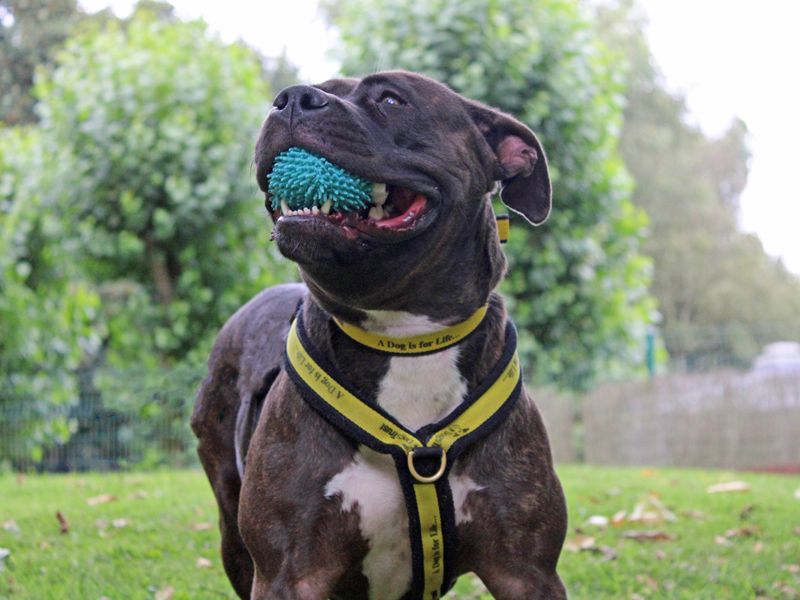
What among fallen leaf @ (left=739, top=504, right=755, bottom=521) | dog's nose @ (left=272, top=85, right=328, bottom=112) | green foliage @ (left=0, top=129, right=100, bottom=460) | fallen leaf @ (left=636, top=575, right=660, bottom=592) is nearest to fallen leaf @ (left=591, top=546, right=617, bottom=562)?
fallen leaf @ (left=636, top=575, right=660, bottom=592)

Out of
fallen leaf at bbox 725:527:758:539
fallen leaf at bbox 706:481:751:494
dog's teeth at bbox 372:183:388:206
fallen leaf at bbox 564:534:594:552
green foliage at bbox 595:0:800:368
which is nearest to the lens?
dog's teeth at bbox 372:183:388:206

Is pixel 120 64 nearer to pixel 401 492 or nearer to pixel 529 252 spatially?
pixel 529 252

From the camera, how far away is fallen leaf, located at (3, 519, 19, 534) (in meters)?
5.88

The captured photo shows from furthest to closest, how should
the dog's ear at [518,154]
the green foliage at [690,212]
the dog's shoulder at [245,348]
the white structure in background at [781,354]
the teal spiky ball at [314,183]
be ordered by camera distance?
the green foliage at [690,212], the white structure in background at [781,354], the dog's shoulder at [245,348], the dog's ear at [518,154], the teal spiky ball at [314,183]

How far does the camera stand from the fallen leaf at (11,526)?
5875mm

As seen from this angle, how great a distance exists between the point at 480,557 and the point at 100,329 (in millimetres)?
10609

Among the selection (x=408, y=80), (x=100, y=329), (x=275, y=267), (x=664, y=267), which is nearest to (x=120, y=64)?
(x=275, y=267)

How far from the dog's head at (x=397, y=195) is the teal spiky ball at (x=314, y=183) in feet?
0.08

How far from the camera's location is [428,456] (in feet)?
9.26

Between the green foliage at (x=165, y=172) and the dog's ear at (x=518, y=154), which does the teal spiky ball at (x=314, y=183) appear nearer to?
the dog's ear at (x=518, y=154)

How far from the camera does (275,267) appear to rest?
10.7 m

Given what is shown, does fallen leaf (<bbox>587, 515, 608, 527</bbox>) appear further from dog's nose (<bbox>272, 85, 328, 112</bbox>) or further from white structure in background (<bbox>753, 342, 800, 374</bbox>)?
white structure in background (<bbox>753, 342, 800, 374</bbox>)

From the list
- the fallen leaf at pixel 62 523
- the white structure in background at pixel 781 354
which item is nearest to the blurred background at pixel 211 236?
the fallen leaf at pixel 62 523

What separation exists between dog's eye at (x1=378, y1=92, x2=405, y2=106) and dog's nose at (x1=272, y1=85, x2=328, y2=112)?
0.24 m
